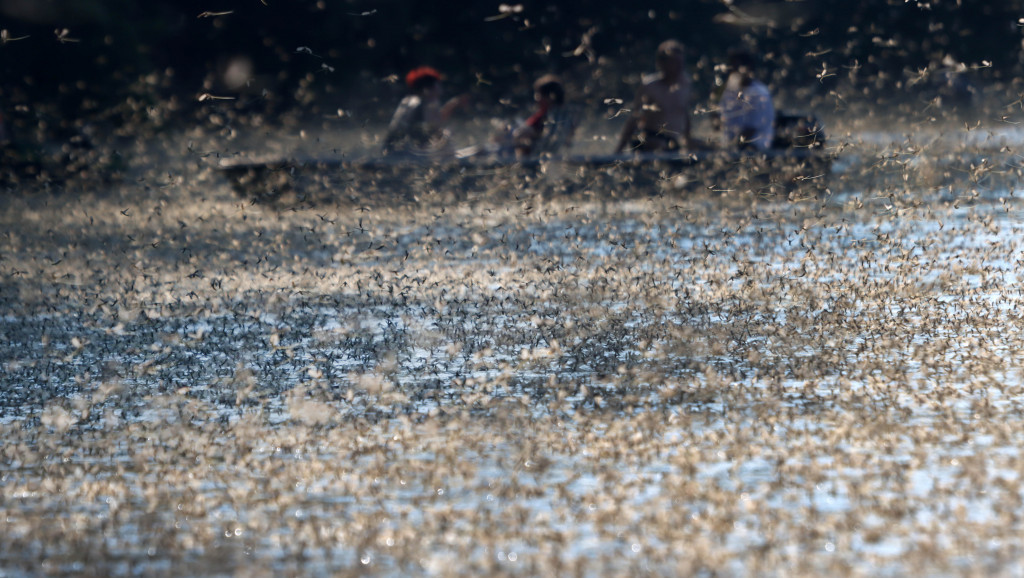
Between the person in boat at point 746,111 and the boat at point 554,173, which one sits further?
the person in boat at point 746,111

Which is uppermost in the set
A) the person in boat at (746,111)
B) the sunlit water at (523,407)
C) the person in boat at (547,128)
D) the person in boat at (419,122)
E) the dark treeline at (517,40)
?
the sunlit water at (523,407)

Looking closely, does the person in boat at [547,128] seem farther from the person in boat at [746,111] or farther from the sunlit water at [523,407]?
the sunlit water at [523,407]

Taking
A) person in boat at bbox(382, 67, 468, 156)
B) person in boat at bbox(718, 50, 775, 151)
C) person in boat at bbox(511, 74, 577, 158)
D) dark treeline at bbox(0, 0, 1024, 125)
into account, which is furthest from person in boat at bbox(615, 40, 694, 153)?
dark treeline at bbox(0, 0, 1024, 125)

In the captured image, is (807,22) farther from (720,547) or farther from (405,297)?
(720,547)

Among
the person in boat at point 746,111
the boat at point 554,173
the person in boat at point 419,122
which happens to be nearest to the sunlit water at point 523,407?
the boat at point 554,173

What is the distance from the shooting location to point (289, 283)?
860 centimetres

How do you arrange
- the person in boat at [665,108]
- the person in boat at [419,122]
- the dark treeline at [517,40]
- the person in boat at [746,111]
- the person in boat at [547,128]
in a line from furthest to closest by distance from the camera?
1. the dark treeline at [517,40]
2. the person in boat at [419,122]
3. the person in boat at [547,128]
4. the person in boat at [665,108]
5. the person in boat at [746,111]

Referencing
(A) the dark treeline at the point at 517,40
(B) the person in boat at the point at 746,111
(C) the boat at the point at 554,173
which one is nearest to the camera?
(C) the boat at the point at 554,173

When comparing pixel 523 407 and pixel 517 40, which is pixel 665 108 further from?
pixel 517 40

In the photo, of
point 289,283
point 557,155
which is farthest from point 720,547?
point 557,155

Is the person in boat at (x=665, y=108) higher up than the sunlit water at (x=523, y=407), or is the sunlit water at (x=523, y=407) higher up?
the sunlit water at (x=523, y=407)

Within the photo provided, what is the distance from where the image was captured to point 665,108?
512 inches

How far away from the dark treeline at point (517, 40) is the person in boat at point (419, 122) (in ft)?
57.6

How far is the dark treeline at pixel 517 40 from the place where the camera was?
33.0m
